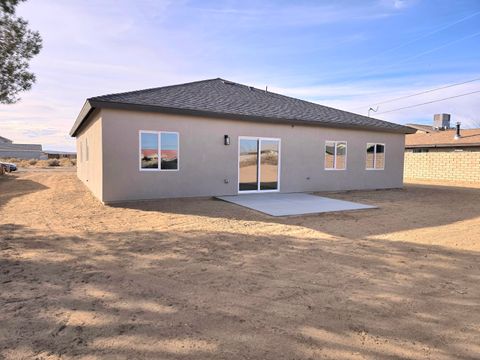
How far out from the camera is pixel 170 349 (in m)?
2.68

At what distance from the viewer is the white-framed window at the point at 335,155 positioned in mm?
14594

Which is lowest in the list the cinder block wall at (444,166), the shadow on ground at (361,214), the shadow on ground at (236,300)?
the shadow on ground at (236,300)

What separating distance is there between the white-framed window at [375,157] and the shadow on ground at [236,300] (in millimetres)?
10540

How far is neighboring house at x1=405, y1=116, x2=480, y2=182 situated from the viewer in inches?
856

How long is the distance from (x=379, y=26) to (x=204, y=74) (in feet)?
32.9

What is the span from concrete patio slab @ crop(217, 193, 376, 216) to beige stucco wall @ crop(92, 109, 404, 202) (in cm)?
91

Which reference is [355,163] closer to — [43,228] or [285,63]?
[285,63]

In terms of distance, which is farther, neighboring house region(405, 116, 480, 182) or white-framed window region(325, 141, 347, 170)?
neighboring house region(405, 116, 480, 182)

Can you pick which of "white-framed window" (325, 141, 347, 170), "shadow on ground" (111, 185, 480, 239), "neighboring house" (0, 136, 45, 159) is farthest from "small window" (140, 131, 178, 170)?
"neighboring house" (0, 136, 45, 159)

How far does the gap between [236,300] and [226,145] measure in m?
8.83

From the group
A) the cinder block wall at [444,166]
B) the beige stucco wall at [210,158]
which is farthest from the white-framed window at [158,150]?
the cinder block wall at [444,166]

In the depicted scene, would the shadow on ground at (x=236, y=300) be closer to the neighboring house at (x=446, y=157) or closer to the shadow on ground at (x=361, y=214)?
the shadow on ground at (x=361, y=214)

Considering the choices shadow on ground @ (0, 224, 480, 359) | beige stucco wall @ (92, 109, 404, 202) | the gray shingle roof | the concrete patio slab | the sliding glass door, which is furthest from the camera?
the sliding glass door

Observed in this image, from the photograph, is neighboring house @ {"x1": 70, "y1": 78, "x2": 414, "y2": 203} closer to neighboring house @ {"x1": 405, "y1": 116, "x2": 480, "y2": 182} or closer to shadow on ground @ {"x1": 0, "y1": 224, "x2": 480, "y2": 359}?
shadow on ground @ {"x1": 0, "y1": 224, "x2": 480, "y2": 359}
